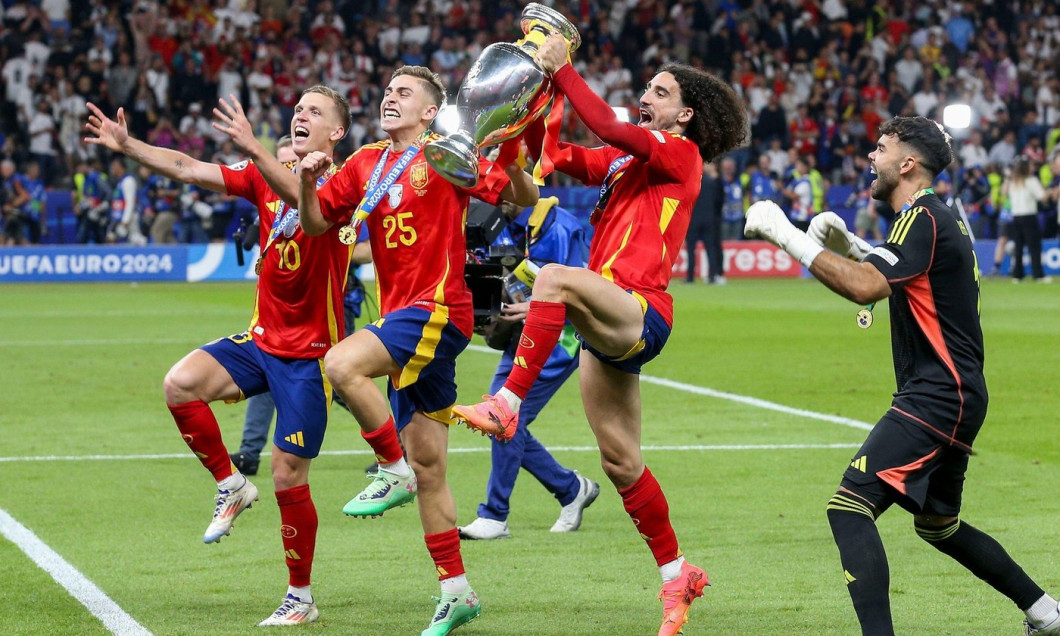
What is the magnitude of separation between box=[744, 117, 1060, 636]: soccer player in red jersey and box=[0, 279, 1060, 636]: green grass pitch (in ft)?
2.90

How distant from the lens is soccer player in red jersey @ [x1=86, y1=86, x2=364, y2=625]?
6273mm

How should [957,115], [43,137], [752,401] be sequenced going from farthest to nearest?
[43,137] < [957,115] < [752,401]

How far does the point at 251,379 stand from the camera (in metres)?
6.45

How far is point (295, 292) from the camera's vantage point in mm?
6430

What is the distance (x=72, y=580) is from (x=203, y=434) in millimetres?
1084

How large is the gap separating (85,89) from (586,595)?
2442 cm

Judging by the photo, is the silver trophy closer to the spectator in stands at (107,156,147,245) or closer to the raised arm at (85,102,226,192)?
the raised arm at (85,102,226,192)

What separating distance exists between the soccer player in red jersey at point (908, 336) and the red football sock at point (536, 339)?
0.81 m

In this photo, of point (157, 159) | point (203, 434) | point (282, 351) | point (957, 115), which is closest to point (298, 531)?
point (203, 434)

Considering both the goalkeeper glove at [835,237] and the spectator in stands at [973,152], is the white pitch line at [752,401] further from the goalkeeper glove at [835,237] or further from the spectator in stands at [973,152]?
the spectator in stands at [973,152]

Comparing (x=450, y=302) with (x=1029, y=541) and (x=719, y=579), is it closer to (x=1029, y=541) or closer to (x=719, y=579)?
(x=719, y=579)

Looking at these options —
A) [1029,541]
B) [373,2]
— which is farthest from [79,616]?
[373,2]

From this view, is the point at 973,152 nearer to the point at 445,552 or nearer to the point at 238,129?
the point at 445,552

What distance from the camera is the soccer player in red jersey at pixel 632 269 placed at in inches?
220
